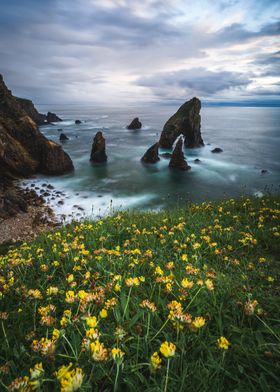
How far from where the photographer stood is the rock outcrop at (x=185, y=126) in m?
60.5

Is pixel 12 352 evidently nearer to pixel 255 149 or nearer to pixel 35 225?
pixel 35 225

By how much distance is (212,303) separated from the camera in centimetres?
262

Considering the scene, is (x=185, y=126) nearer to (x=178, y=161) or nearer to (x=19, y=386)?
(x=178, y=161)

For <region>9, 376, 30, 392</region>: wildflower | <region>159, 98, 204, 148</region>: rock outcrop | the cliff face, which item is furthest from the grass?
<region>159, 98, 204, 148</region>: rock outcrop

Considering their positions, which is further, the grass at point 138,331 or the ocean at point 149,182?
the ocean at point 149,182

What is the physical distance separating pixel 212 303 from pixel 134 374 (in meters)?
1.25

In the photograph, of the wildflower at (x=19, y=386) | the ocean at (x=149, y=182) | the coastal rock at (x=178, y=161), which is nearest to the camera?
the wildflower at (x=19, y=386)

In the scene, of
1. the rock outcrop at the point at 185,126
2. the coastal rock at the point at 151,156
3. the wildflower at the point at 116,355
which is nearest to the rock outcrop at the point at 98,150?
the coastal rock at the point at 151,156

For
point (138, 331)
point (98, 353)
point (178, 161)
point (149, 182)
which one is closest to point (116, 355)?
point (98, 353)

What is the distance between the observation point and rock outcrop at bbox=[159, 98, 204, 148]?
2383 inches

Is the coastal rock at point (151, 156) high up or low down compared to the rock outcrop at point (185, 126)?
down

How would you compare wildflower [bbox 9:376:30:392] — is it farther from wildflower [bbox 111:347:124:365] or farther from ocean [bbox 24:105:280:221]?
ocean [bbox 24:105:280:221]

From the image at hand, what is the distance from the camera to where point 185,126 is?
61.5m

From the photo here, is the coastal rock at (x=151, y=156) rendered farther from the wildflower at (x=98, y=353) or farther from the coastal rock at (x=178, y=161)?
the wildflower at (x=98, y=353)
